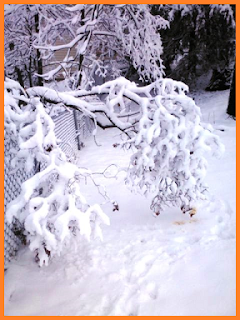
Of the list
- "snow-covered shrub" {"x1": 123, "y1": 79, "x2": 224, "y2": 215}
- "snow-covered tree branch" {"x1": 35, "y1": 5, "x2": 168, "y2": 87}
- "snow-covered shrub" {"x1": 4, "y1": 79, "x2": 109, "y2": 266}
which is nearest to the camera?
"snow-covered shrub" {"x1": 4, "y1": 79, "x2": 109, "y2": 266}

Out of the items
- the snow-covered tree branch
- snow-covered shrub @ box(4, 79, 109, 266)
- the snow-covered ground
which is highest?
the snow-covered tree branch

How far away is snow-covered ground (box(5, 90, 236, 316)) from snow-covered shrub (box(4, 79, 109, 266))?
18.9 inches

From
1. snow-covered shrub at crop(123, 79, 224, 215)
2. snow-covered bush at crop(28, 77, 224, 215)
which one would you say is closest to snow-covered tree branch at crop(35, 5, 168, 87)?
snow-covered bush at crop(28, 77, 224, 215)

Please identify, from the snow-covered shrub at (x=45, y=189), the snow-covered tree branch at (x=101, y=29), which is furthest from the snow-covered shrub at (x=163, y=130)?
the snow-covered tree branch at (x=101, y=29)

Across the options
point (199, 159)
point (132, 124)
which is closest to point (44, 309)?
Result: point (132, 124)

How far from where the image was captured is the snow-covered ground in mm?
2494

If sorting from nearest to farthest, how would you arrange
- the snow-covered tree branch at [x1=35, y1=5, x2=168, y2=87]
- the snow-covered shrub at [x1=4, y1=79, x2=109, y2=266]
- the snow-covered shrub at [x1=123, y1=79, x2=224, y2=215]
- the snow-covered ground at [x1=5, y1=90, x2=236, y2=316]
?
Result: the snow-covered shrub at [x1=4, y1=79, x2=109, y2=266]
the snow-covered ground at [x1=5, y1=90, x2=236, y2=316]
the snow-covered shrub at [x1=123, y1=79, x2=224, y2=215]
the snow-covered tree branch at [x1=35, y1=5, x2=168, y2=87]

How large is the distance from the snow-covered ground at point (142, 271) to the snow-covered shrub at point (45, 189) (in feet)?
1.58

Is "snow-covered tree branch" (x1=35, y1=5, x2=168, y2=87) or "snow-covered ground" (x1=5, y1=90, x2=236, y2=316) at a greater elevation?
"snow-covered tree branch" (x1=35, y1=5, x2=168, y2=87)

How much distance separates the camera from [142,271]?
2.93 m

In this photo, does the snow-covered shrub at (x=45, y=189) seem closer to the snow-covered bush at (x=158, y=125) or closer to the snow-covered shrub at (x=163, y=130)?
the snow-covered bush at (x=158, y=125)

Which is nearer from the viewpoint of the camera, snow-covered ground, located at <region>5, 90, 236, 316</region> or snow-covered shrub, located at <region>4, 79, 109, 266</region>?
snow-covered shrub, located at <region>4, 79, 109, 266</region>

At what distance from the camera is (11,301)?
2.68m

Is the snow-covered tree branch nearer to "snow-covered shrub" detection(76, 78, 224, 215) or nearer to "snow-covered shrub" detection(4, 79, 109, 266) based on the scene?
"snow-covered shrub" detection(76, 78, 224, 215)
